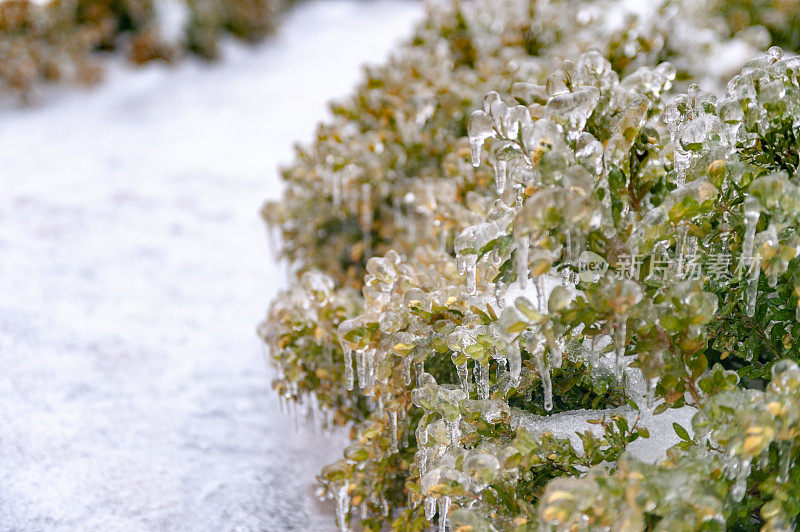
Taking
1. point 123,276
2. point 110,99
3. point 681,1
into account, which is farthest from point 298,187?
point 110,99

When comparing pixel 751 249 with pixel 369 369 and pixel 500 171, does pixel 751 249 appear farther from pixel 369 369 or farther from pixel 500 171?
pixel 369 369

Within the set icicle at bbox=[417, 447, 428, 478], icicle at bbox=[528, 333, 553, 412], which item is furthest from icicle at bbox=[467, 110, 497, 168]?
icicle at bbox=[417, 447, 428, 478]

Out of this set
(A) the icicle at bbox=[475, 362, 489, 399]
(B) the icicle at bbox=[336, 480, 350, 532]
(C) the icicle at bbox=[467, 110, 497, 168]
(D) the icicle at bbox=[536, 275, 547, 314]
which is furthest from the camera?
(B) the icicle at bbox=[336, 480, 350, 532]

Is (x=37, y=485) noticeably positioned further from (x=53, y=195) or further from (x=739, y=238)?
(x=53, y=195)

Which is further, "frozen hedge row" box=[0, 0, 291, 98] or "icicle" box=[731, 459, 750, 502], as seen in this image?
"frozen hedge row" box=[0, 0, 291, 98]

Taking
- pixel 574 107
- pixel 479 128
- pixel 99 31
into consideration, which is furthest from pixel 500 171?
pixel 99 31

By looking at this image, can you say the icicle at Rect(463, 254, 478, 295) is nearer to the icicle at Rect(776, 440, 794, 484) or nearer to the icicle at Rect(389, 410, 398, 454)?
the icicle at Rect(389, 410, 398, 454)

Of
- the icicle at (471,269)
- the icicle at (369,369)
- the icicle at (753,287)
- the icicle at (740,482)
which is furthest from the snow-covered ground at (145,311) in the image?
the icicle at (753,287)
